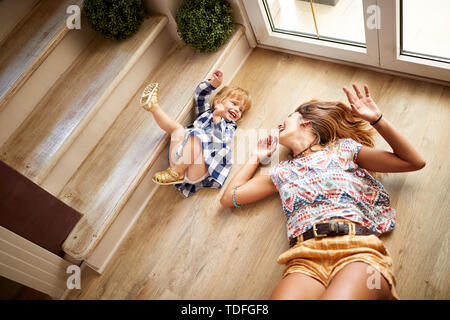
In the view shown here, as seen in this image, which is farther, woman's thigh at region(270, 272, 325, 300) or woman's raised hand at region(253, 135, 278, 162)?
woman's raised hand at region(253, 135, 278, 162)

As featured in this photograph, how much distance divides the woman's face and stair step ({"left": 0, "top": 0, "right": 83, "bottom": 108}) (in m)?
1.28

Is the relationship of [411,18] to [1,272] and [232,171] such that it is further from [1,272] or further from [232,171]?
[1,272]

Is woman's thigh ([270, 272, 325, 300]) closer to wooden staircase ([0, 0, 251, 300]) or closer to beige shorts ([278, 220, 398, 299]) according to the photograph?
beige shorts ([278, 220, 398, 299])

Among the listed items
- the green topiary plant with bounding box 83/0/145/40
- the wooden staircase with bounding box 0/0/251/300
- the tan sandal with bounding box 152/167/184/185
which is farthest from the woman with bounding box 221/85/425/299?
the green topiary plant with bounding box 83/0/145/40

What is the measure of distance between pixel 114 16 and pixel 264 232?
1370mm

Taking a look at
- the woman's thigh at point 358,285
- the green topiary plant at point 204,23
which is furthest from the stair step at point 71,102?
the woman's thigh at point 358,285

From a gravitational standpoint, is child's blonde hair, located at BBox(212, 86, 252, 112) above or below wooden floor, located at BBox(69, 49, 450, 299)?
above

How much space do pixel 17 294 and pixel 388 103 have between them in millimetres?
2197

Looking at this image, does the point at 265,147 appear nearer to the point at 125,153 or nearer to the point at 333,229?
the point at 333,229

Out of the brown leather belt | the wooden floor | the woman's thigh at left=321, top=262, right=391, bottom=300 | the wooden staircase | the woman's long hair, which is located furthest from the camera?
the wooden staircase

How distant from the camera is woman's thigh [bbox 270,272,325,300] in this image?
125 cm

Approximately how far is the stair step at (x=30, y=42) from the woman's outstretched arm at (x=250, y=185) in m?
1.16

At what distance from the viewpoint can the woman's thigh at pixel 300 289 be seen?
1255 mm
